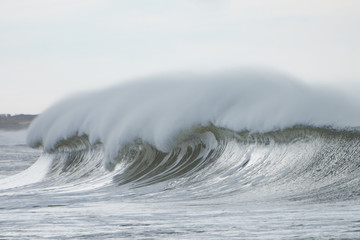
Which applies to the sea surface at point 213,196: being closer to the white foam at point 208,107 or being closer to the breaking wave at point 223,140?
the breaking wave at point 223,140

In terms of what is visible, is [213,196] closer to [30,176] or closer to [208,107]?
[208,107]

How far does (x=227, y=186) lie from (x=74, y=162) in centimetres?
774

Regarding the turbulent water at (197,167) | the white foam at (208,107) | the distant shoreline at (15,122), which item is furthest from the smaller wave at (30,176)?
the distant shoreline at (15,122)

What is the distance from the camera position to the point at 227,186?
10.3m

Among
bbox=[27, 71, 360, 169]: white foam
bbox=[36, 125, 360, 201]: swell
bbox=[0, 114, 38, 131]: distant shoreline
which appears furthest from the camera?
bbox=[0, 114, 38, 131]: distant shoreline

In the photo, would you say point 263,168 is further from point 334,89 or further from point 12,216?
point 12,216

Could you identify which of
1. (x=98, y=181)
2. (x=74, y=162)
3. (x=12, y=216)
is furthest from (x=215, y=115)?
(x=12, y=216)

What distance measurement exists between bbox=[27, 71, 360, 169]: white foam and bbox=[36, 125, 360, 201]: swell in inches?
9.8

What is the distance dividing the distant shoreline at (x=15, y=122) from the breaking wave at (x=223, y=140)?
2243 inches

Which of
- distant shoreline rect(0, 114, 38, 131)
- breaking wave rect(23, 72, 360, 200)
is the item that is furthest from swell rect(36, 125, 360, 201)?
distant shoreline rect(0, 114, 38, 131)

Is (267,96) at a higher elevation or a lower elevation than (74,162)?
higher

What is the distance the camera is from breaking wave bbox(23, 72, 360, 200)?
10.4 metres

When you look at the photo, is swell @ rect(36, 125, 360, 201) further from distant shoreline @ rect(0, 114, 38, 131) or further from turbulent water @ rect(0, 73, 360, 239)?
distant shoreline @ rect(0, 114, 38, 131)

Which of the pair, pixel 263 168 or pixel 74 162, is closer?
pixel 263 168
